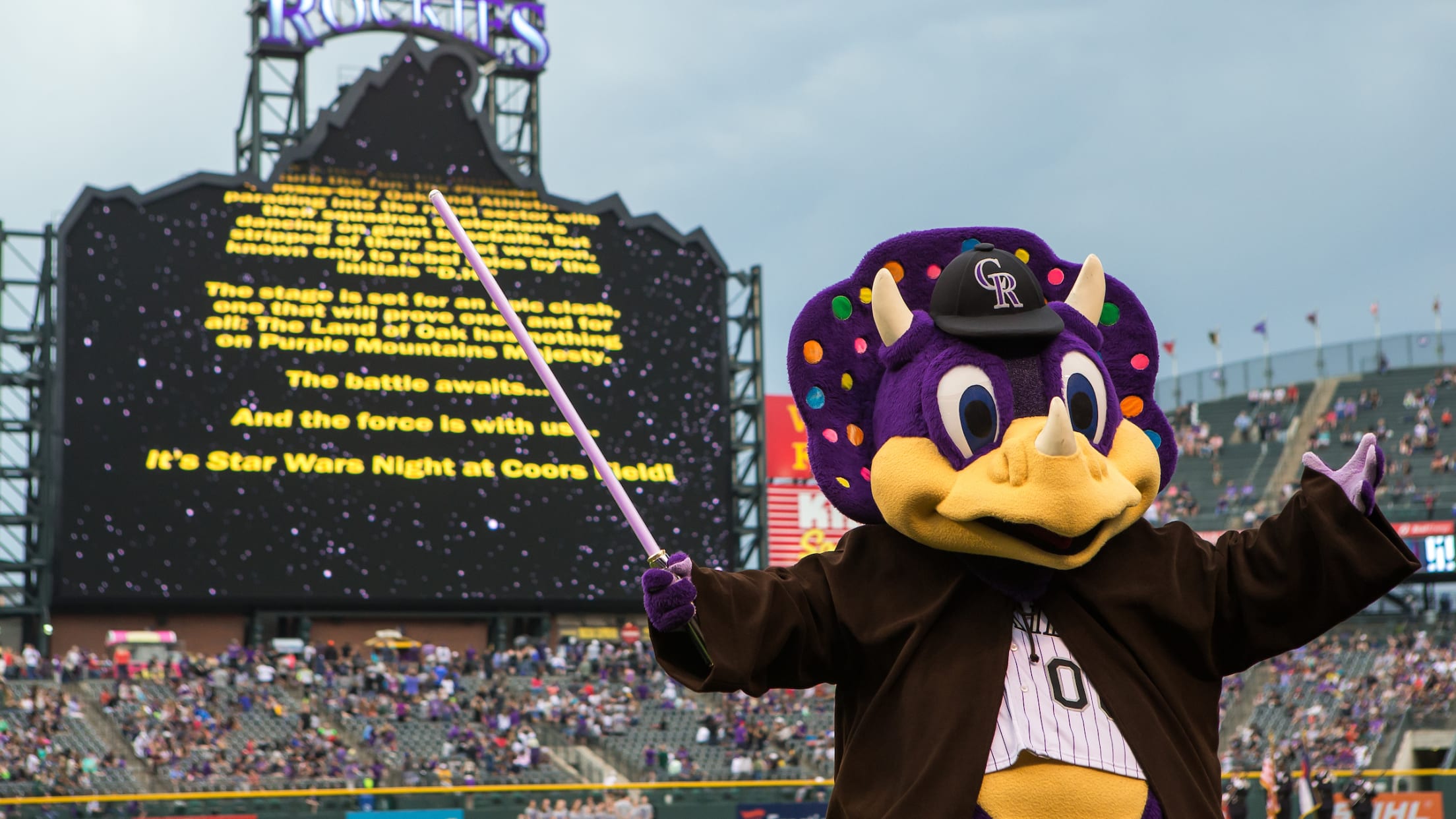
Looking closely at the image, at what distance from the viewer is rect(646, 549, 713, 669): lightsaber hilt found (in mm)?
3299

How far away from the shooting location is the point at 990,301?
3.56m

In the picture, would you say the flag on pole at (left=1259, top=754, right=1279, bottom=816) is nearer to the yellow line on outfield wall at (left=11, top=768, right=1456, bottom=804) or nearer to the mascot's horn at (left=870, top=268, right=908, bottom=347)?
the yellow line on outfield wall at (left=11, top=768, right=1456, bottom=804)

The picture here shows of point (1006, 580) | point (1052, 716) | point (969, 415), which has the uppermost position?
point (969, 415)

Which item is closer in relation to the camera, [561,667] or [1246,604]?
[1246,604]

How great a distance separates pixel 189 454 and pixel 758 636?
17787 mm

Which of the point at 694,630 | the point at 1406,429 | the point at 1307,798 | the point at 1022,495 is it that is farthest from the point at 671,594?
the point at 1406,429

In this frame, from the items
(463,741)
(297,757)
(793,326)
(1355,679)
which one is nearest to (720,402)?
(463,741)

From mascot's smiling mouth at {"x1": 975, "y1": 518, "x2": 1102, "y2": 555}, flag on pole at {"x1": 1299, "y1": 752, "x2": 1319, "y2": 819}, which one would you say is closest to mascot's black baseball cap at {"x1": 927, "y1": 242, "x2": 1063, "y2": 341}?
mascot's smiling mouth at {"x1": 975, "y1": 518, "x2": 1102, "y2": 555}

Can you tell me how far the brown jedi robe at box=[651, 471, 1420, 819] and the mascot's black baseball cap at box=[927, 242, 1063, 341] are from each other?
1.55 feet

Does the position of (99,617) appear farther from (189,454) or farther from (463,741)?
(463,741)

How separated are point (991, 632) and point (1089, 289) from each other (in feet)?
2.49

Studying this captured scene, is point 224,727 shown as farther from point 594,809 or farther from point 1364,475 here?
point 1364,475

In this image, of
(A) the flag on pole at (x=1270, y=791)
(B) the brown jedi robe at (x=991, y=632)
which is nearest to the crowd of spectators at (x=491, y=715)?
(A) the flag on pole at (x=1270, y=791)

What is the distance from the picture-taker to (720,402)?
2278cm
